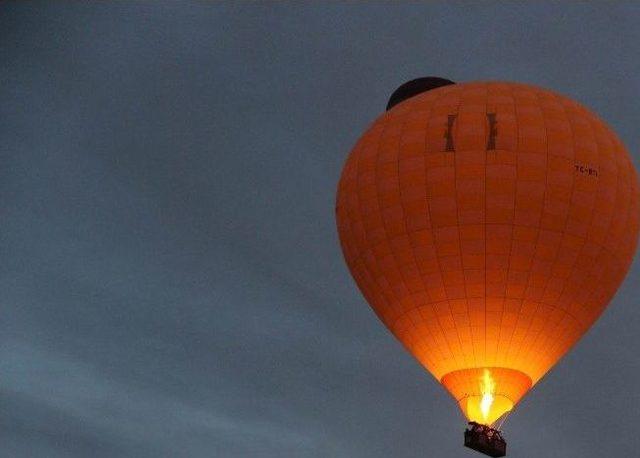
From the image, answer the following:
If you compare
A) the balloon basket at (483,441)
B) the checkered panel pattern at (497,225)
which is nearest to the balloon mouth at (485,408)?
the balloon basket at (483,441)

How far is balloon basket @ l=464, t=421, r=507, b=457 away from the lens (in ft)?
85.5

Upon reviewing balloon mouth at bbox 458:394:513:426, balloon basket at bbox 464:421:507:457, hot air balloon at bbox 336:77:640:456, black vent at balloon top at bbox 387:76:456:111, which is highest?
black vent at balloon top at bbox 387:76:456:111

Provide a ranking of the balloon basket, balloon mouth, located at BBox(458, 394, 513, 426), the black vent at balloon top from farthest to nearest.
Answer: the black vent at balloon top
balloon mouth, located at BBox(458, 394, 513, 426)
the balloon basket

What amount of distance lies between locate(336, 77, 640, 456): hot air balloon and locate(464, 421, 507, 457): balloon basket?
0.03 m

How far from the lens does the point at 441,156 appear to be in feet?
87.4

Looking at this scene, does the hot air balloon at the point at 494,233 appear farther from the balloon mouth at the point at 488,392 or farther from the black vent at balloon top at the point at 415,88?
the black vent at balloon top at the point at 415,88

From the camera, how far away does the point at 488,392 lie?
26.4m

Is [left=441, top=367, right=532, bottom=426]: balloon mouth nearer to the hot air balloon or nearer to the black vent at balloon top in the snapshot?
the hot air balloon

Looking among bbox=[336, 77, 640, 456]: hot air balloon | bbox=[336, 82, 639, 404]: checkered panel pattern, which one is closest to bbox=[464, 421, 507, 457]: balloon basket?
bbox=[336, 77, 640, 456]: hot air balloon

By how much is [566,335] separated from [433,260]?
17.1ft

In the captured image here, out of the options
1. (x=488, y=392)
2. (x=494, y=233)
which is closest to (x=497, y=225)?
(x=494, y=233)

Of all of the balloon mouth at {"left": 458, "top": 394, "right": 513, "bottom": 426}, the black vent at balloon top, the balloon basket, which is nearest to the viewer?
the balloon basket

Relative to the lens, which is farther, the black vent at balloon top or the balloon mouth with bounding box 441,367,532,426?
the black vent at balloon top

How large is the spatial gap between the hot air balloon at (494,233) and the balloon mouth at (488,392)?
1.3 inches
